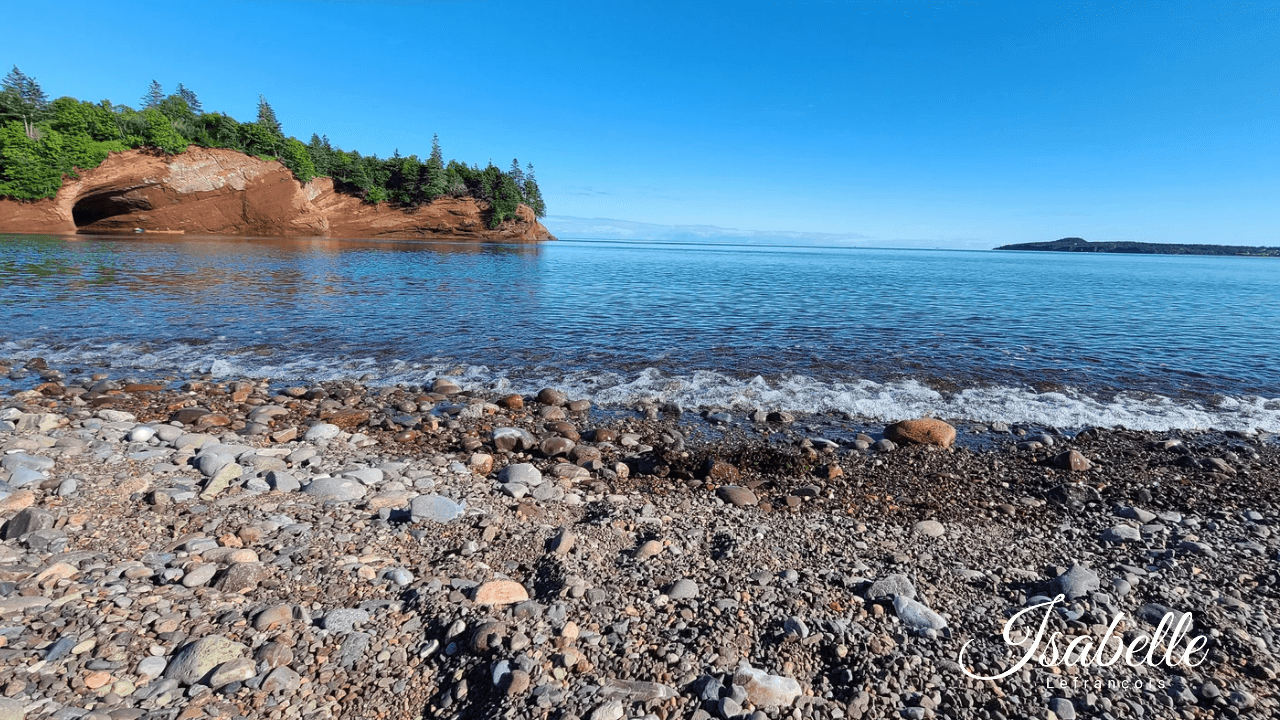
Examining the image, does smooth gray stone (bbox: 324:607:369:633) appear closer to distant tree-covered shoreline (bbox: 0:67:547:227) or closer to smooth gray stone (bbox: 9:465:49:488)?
smooth gray stone (bbox: 9:465:49:488)

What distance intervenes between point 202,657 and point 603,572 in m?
2.37

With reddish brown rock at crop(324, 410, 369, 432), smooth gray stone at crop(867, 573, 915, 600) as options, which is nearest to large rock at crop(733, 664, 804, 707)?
smooth gray stone at crop(867, 573, 915, 600)

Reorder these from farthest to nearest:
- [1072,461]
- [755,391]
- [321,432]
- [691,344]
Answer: [691,344] < [755,391] < [321,432] < [1072,461]

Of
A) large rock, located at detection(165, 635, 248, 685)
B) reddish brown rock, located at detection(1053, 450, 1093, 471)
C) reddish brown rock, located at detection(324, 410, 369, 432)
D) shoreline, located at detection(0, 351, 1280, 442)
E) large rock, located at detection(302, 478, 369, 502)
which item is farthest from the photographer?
shoreline, located at detection(0, 351, 1280, 442)

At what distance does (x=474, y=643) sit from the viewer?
3.19 m

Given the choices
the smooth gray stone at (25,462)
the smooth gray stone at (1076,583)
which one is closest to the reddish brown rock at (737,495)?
the smooth gray stone at (1076,583)

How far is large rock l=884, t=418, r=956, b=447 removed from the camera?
7598 mm

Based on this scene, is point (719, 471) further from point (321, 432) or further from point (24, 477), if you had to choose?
point (24, 477)

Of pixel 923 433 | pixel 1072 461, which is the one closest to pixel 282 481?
pixel 923 433

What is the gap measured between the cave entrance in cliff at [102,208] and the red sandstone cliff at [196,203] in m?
0.08

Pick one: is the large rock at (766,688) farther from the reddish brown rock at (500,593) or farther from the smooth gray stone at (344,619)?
the smooth gray stone at (344,619)

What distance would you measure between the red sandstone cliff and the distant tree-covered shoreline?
1354mm

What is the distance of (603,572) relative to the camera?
4.09 meters

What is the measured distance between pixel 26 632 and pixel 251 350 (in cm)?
1067
